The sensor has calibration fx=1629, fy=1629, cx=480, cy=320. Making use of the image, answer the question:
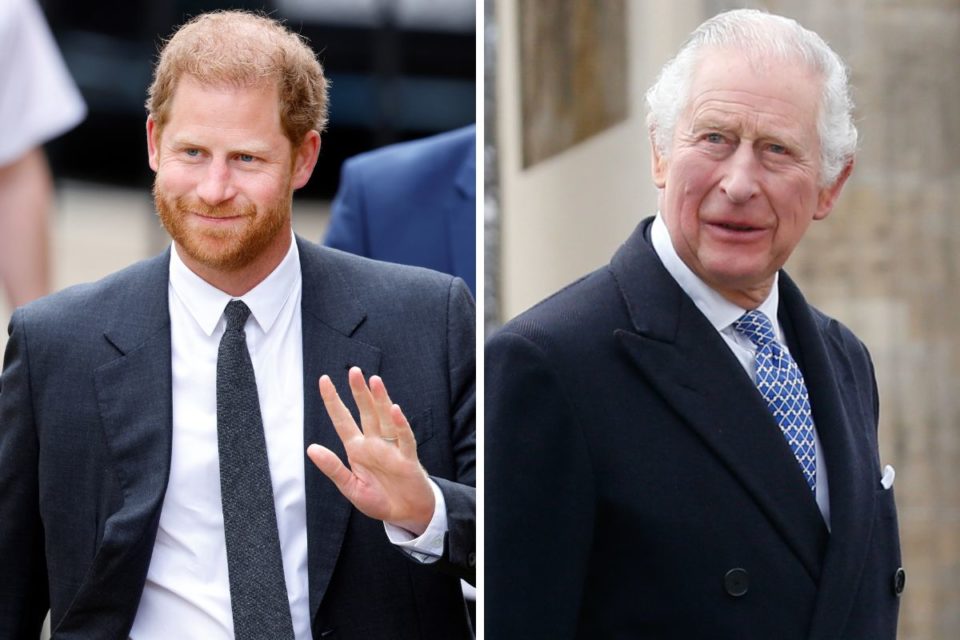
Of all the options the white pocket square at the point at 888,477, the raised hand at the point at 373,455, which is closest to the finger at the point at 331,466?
the raised hand at the point at 373,455

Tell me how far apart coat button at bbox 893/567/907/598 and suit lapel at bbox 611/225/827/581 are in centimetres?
17

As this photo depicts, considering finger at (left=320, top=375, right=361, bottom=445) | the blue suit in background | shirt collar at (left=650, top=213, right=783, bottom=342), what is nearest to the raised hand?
finger at (left=320, top=375, right=361, bottom=445)

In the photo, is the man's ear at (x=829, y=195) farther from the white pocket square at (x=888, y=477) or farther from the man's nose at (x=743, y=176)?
the white pocket square at (x=888, y=477)

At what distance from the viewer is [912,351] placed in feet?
9.19

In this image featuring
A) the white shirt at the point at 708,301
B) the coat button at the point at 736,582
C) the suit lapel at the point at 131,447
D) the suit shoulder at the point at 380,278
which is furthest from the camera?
the suit shoulder at the point at 380,278

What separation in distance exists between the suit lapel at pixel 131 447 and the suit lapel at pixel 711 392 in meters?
0.86

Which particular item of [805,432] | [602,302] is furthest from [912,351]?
[602,302]

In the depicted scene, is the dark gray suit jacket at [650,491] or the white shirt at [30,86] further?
the white shirt at [30,86]

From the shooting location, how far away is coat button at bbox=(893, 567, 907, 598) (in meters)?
2.76

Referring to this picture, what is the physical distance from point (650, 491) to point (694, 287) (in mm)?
360

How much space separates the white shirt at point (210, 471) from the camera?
114 inches

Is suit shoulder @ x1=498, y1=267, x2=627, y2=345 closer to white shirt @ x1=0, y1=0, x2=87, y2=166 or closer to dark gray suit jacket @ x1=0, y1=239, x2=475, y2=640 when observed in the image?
dark gray suit jacket @ x1=0, y1=239, x2=475, y2=640

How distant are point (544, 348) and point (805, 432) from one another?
462mm

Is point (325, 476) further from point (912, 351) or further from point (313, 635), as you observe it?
point (912, 351)
